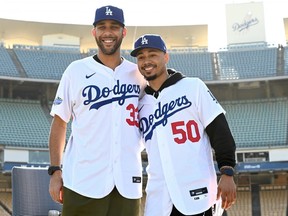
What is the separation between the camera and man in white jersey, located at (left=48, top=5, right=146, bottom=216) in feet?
10.2

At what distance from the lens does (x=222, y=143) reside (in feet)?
10.2

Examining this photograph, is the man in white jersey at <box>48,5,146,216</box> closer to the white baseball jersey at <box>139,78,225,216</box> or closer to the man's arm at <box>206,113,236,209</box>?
the white baseball jersey at <box>139,78,225,216</box>

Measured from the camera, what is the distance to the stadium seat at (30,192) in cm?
389

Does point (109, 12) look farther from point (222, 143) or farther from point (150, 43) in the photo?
point (222, 143)

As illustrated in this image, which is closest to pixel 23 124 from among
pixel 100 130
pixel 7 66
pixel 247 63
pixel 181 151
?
pixel 7 66

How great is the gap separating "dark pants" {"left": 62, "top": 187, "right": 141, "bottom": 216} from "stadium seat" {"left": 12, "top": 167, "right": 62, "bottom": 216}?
92cm

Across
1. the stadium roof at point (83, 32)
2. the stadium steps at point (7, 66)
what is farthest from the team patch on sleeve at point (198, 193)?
the stadium roof at point (83, 32)

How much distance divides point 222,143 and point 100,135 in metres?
0.85

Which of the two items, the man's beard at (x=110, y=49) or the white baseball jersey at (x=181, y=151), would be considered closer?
the white baseball jersey at (x=181, y=151)

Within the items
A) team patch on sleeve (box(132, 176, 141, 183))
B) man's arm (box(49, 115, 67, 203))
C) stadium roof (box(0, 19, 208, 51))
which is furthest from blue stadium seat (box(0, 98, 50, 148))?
team patch on sleeve (box(132, 176, 141, 183))

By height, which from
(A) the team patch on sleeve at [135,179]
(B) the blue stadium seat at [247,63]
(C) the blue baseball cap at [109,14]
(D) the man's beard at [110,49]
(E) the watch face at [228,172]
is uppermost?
(B) the blue stadium seat at [247,63]

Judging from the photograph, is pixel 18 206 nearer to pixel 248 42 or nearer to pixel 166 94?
pixel 166 94

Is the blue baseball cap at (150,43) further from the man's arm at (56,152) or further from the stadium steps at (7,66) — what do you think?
the stadium steps at (7,66)

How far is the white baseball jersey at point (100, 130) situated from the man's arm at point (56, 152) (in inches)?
1.7
